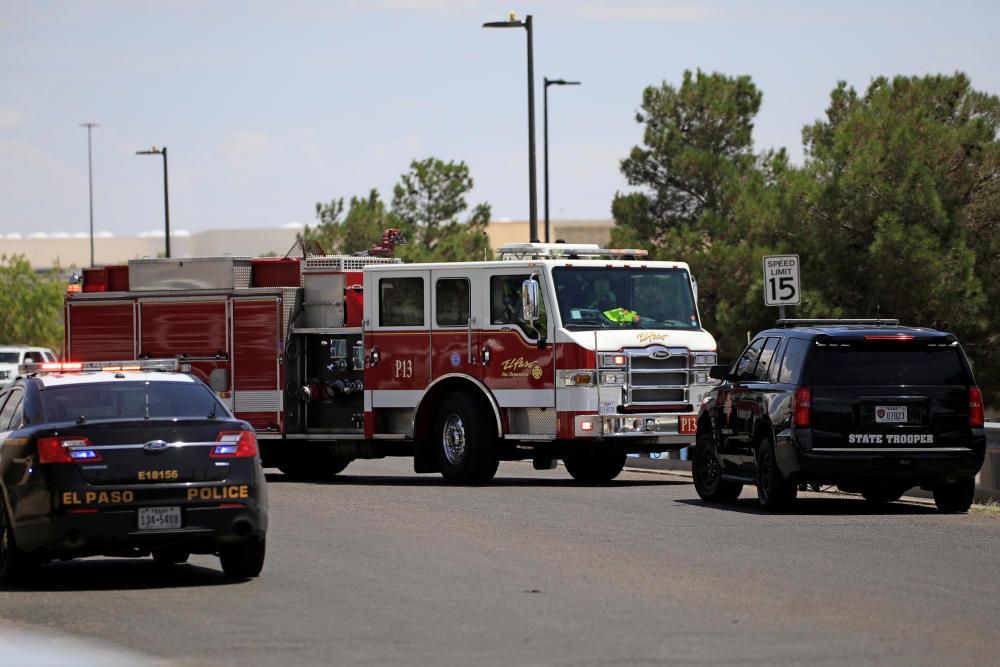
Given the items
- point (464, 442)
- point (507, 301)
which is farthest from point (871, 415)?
point (464, 442)

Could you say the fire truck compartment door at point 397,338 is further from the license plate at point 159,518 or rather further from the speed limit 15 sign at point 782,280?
the license plate at point 159,518

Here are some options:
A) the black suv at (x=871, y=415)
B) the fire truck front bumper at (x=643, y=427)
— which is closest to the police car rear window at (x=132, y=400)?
the black suv at (x=871, y=415)

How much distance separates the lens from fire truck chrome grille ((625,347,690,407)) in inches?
915

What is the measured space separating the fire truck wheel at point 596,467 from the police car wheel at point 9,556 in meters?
11.7

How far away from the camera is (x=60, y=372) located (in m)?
14.7

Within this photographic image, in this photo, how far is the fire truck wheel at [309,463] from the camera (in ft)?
Answer: 88.0

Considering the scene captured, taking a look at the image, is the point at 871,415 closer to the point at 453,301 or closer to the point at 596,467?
the point at 596,467

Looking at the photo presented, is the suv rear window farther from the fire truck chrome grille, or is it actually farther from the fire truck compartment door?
the fire truck compartment door

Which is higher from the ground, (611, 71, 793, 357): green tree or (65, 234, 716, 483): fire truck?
(611, 71, 793, 357): green tree

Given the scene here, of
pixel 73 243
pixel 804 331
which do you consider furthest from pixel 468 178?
pixel 73 243

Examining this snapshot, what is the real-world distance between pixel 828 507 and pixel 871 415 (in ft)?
6.19

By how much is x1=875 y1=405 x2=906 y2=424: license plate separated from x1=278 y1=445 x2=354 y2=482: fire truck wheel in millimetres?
10172

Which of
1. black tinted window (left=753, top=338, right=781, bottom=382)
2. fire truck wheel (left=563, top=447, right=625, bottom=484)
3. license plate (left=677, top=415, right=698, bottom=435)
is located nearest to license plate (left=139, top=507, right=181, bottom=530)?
black tinted window (left=753, top=338, right=781, bottom=382)

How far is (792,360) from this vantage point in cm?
1881
